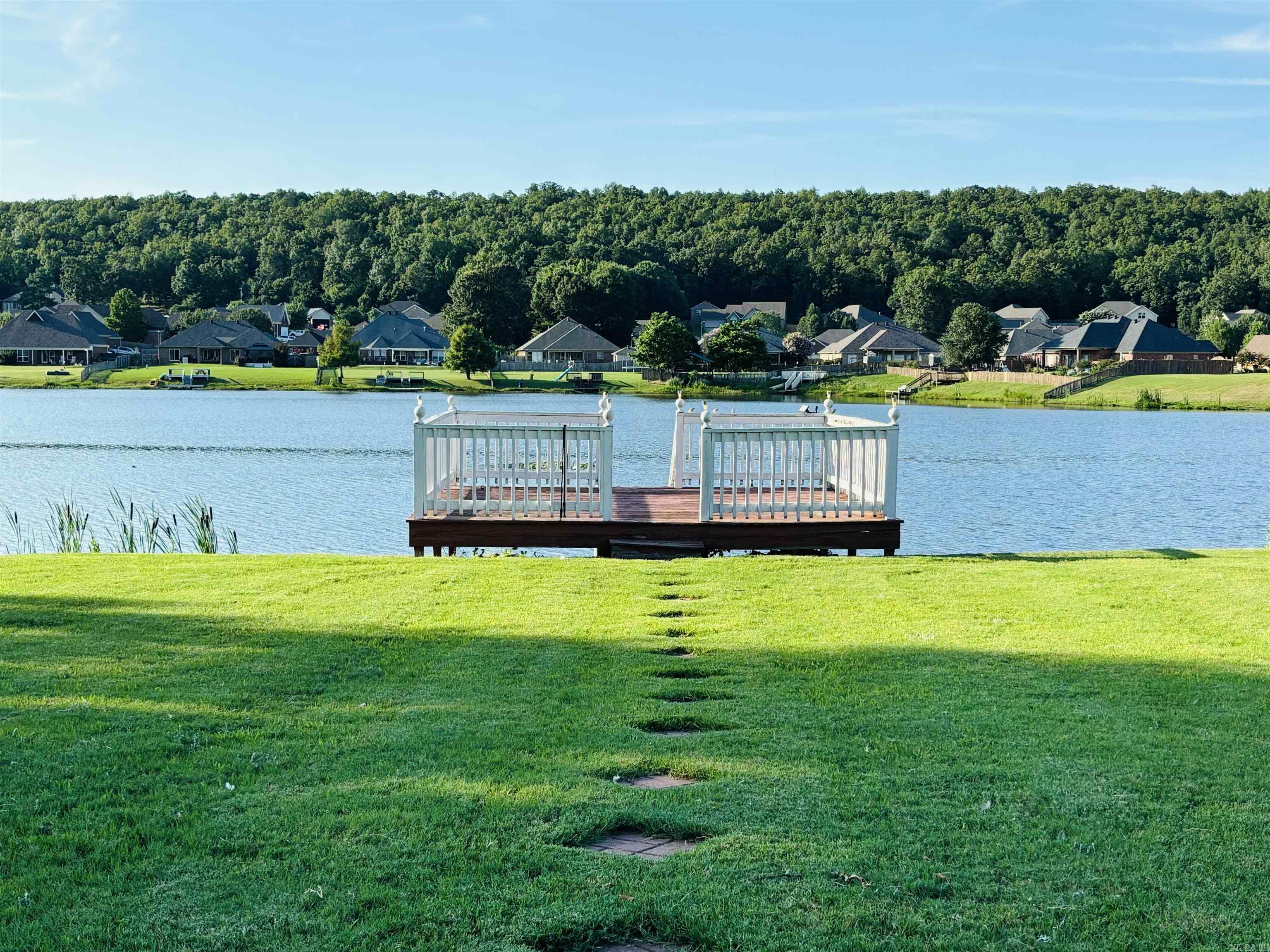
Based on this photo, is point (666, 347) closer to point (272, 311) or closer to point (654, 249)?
point (654, 249)

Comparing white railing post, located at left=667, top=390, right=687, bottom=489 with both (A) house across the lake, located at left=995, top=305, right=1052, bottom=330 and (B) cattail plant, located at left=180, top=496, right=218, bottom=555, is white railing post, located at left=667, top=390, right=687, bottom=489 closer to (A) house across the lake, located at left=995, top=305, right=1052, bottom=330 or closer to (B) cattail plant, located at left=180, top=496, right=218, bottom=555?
(B) cattail plant, located at left=180, top=496, right=218, bottom=555

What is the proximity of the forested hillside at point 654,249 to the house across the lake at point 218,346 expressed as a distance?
26.6 m

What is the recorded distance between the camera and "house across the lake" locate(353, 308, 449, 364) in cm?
12075

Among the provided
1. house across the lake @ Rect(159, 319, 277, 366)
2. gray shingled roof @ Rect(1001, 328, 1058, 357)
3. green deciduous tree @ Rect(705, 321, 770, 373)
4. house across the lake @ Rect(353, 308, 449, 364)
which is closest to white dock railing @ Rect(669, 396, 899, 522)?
green deciduous tree @ Rect(705, 321, 770, 373)

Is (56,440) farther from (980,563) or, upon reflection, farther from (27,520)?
(980,563)

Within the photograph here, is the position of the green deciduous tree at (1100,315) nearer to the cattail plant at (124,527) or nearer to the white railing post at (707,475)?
the cattail plant at (124,527)

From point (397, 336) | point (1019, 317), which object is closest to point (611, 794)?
point (397, 336)

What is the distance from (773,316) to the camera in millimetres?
143750

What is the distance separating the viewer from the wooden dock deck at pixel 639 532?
12656 mm

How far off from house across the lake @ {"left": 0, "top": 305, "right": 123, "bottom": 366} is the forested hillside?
38.6 m

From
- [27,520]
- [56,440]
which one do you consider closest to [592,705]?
[27,520]

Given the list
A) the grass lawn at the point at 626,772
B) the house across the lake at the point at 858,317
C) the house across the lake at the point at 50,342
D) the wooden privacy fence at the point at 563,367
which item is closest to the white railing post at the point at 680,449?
the grass lawn at the point at 626,772

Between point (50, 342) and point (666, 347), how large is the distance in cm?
6041

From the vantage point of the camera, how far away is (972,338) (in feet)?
334
